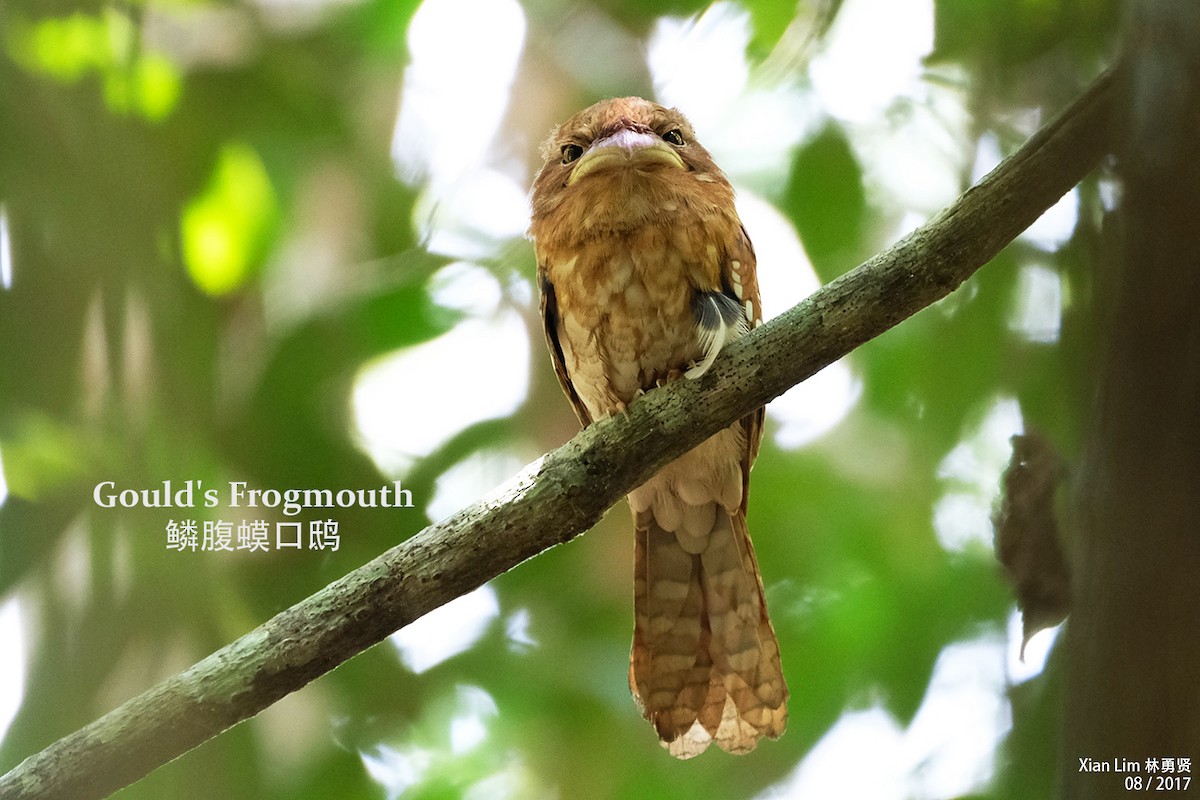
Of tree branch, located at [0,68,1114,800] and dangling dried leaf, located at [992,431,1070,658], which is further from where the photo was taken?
dangling dried leaf, located at [992,431,1070,658]

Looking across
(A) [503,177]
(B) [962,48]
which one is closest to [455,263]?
A: (A) [503,177]

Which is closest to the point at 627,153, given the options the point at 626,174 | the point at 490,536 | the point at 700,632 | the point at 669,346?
the point at 626,174

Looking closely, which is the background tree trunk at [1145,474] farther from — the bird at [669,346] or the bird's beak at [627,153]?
the bird's beak at [627,153]

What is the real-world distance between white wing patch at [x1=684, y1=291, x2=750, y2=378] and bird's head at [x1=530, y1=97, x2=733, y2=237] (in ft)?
0.61

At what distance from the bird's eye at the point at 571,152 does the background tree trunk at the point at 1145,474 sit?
1030mm

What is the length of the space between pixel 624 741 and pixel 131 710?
1155mm

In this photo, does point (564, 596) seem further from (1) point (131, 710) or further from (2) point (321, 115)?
(2) point (321, 115)

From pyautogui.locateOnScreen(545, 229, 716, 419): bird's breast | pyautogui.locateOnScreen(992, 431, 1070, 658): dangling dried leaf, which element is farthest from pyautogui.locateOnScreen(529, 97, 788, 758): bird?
pyautogui.locateOnScreen(992, 431, 1070, 658): dangling dried leaf

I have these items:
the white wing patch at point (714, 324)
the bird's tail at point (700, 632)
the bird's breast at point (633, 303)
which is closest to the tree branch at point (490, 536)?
the white wing patch at point (714, 324)

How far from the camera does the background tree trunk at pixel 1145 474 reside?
1.04m

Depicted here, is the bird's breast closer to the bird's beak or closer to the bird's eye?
the bird's beak

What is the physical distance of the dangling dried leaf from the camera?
1685 mm

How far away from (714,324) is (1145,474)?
2.88 ft

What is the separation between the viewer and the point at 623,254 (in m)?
1.95
